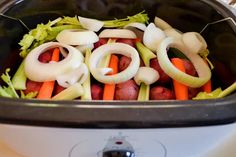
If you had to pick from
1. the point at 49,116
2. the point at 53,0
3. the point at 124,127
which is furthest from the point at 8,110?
the point at 53,0

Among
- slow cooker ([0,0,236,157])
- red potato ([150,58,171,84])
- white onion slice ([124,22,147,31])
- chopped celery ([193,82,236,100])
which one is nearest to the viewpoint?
slow cooker ([0,0,236,157])

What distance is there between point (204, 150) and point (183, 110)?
15cm

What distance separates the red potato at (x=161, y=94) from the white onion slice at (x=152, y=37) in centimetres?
12

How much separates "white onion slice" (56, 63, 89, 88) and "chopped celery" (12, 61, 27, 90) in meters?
0.08

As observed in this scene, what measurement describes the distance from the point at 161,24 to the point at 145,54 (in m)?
0.13

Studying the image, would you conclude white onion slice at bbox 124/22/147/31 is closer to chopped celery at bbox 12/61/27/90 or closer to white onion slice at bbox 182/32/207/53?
white onion slice at bbox 182/32/207/53

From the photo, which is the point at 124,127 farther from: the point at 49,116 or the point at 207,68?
the point at 207,68

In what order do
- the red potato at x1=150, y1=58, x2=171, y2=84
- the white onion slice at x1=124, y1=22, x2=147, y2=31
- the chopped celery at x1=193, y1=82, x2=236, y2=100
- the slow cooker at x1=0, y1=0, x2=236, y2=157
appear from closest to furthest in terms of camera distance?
the slow cooker at x1=0, y1=0, x2=236, y2=157 → the chopped celery at x1=193, y1=82, x2=236, y2=100 → the red potato at x1=150, y1=58, x2=171, y2=84 → the white onion slice at x1=124, y1=22, x2=147, y2=31

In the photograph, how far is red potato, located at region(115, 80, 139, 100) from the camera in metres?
0.65

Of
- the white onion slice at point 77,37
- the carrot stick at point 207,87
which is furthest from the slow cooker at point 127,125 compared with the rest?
the white onion slice at point 77,37

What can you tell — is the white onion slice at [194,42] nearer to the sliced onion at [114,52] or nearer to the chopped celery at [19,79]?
the sliced onion at [114,52]

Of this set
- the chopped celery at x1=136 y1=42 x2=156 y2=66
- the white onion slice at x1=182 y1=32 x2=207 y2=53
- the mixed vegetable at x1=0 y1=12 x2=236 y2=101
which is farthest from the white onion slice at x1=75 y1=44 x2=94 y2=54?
the white onion slice at x1=182 y1=32 x2=207 y2=53

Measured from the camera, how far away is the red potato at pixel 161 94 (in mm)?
672

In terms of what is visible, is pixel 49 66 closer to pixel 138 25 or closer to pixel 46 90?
pixel 46 90
